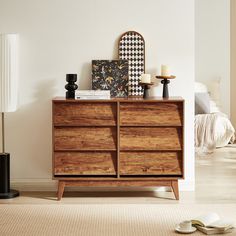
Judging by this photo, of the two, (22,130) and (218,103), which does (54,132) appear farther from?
(218,103)

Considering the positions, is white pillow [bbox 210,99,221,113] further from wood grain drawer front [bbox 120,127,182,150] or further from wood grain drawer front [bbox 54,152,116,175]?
wood grain drawer front [bbox 54,152,116,175]

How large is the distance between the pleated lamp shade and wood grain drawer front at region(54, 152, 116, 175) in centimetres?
59

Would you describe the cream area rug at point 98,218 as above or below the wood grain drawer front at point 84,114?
below

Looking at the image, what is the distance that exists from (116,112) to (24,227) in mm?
1309

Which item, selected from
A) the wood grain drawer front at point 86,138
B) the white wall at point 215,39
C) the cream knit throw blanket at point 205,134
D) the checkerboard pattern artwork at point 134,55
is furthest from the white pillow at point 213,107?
the wood grain drawer front at point 86,138

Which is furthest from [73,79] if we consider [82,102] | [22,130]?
[22,130]

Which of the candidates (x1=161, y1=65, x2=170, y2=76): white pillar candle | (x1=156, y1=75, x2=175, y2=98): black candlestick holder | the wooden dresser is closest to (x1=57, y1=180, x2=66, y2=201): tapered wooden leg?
the wooden dresser

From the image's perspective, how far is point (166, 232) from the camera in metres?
4.86

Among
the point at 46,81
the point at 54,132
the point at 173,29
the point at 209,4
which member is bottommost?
the point at 54,132

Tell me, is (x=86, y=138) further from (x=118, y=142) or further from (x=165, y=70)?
(x=165, y=70)

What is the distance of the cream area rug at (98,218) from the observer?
4.88 meters

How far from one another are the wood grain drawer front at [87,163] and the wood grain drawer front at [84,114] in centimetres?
25

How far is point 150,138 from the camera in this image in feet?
19.2

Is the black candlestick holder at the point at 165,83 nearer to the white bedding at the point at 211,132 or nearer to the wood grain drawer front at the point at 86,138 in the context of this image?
the wood grain drawer front at the point at 86,138
